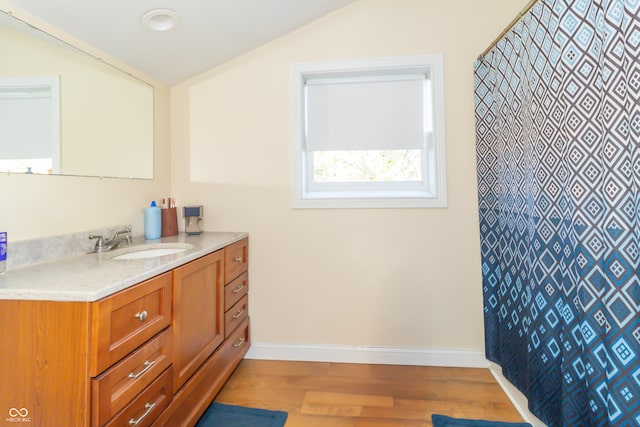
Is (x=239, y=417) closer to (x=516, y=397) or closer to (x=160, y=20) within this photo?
(x=516, y=397)

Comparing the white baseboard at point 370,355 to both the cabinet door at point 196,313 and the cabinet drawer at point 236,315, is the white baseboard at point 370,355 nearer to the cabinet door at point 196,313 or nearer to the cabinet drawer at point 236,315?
the cabinet drawer at point 236,315

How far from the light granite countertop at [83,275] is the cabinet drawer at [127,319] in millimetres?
32

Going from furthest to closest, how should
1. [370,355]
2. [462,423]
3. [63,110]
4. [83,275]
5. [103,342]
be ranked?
[370,355], [462,423], [63,110], [83,275], [103,342]

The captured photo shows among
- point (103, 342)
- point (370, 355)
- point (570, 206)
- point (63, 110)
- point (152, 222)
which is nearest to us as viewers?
point (103, 342)

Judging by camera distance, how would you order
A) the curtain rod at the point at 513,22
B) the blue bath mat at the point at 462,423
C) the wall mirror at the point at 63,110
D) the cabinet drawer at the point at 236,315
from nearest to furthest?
the wall mirror at the point at 63,110 < the curtain rod at the point at 513,22 < the blue bath mat at the point at 462,423 < the cabinet drawer at the point at 236,315

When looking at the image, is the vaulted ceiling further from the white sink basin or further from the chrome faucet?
the white sink basin

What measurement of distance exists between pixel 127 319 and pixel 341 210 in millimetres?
1318

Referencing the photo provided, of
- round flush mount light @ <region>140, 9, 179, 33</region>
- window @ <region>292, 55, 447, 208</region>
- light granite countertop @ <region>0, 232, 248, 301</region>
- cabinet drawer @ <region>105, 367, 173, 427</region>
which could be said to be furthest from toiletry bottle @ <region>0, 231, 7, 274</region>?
window @ <region>292, 55, 447, 208</region>

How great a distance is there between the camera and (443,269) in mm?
1900

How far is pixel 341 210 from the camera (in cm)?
196

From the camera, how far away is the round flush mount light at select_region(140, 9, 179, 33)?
1.46 m

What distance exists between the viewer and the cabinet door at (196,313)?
1.18 m

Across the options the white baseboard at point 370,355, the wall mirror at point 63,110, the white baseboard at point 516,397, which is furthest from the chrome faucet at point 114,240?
the white baseboard at point 516,397

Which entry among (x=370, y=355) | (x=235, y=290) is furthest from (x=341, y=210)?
(x=370, y=355)
